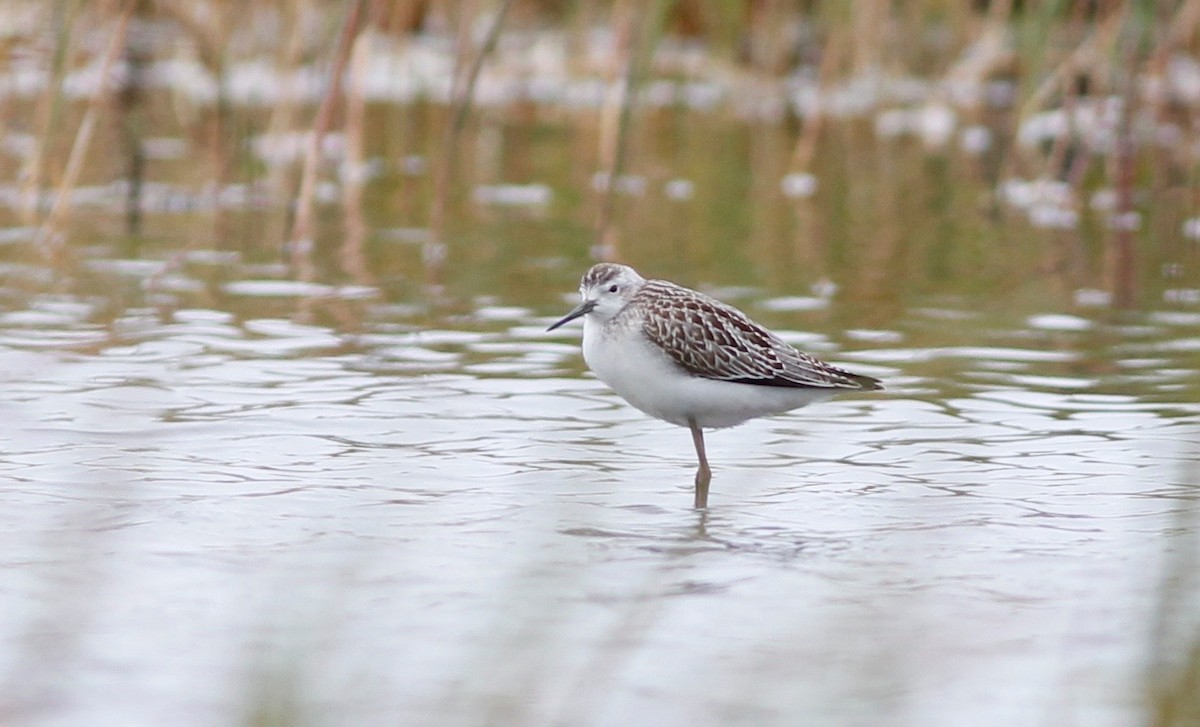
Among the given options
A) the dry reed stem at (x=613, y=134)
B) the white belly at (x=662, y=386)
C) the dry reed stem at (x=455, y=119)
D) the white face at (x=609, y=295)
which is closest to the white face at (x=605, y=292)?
the white face at (x=609, y=295)

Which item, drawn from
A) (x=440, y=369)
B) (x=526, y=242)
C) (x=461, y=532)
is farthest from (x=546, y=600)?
(x=526, y=242)

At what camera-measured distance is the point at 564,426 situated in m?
7.80

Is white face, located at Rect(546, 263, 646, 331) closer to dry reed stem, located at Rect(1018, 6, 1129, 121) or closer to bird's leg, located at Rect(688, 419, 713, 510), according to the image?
bird's leg, located at Rect(688, 419, 713, 510)

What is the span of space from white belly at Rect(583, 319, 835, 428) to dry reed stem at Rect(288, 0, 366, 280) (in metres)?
3.74

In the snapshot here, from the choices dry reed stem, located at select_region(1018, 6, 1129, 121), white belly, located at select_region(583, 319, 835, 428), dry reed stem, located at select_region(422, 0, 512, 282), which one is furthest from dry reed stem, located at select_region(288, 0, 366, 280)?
dry reed stem, located at select_region(1018, 6, 1129, 121)

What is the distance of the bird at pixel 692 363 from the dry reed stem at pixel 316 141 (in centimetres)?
346

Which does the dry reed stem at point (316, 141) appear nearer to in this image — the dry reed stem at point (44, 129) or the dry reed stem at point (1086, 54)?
the dry reed stem at point (44, 129)

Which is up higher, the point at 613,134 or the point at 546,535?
the point at 613,134

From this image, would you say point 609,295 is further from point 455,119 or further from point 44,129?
point 44,129

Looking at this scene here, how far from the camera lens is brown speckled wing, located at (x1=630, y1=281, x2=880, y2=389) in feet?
22.9

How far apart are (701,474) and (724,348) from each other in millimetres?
492

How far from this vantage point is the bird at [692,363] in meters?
6.91

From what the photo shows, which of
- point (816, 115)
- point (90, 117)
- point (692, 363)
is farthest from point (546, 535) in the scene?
point (816, 115)

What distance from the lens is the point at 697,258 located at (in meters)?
11.8
